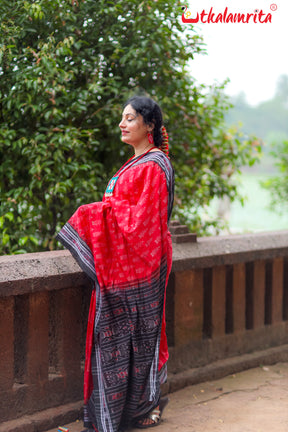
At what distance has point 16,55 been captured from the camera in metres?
3.35

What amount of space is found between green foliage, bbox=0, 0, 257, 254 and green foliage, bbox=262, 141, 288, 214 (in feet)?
11.6

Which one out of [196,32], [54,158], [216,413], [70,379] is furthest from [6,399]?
[196,32]

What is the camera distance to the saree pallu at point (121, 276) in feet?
8.46

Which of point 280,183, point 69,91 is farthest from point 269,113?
point 69,91

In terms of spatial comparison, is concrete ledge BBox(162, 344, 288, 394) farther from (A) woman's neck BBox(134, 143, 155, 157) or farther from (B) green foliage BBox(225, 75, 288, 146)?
(B) green foliage BBox(225, 75, 288, 146)

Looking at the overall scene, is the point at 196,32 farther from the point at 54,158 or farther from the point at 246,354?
the point at 246,354

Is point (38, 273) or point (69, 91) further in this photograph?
point (69, 91)

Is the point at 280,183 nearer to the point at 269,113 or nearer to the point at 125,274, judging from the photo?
the point at 125,274

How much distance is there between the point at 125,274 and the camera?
260cm

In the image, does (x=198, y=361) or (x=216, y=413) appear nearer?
(x=216, y=413)

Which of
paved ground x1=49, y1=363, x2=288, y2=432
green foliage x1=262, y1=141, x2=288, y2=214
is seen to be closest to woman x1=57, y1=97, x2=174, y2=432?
paved ground x1=49, y1=363, x2=288, y2=432

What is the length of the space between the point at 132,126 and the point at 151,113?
0.12 metres

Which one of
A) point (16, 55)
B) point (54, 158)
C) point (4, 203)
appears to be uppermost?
point (16, 55)

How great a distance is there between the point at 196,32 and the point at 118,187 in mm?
1832
